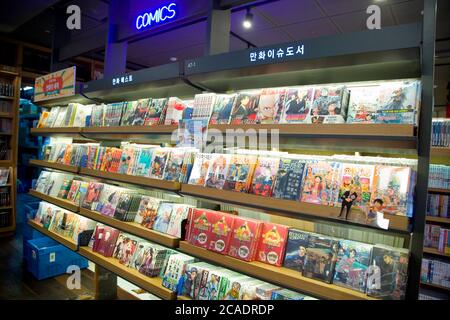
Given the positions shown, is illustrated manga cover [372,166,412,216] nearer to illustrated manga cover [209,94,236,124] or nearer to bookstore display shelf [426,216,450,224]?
illustrated manga cover [209,94,236,124]

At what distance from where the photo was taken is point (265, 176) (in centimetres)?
187

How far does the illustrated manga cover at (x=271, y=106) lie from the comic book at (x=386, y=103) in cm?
40

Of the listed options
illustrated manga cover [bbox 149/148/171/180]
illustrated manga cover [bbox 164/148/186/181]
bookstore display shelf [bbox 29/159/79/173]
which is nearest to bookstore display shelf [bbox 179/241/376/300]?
illustrated manga cover [bbox 164/148/186/181]

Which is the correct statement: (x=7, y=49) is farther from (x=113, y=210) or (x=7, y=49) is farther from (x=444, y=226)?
(x=444, y=226)

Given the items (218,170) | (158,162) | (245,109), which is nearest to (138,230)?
(158,162)

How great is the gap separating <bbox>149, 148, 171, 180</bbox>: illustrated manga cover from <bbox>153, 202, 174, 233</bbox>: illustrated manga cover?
0.23 meters

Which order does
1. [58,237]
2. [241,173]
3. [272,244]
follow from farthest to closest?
1. [58,237]
2. [241,173]
3. [272,244]

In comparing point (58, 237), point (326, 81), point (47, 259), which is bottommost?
point (47, 259)

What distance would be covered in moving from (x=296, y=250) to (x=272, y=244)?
14 centimetres

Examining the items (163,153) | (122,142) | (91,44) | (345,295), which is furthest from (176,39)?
(345,295)

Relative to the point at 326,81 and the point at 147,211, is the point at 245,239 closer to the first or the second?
the point at 147,211

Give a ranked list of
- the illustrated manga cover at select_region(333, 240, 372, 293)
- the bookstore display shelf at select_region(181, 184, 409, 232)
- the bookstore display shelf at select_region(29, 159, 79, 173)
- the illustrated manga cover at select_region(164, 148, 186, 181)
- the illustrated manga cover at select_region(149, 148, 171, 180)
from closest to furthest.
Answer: the bookstore display shelf at select_region(181, 184, 409, 232) → the illustrated manga cover at select_region(333, 240, 372, 293) → the illustrated manga cover at select_region(164, 148, 186, 181) → the illustrated manga cover at select_region(149, 148, 171, 180) → the bookstore display shelf at select_region(29, 159, 79, 173)

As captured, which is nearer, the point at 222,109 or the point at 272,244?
the point at 272,244

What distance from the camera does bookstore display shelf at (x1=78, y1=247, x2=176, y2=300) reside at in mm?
2171
